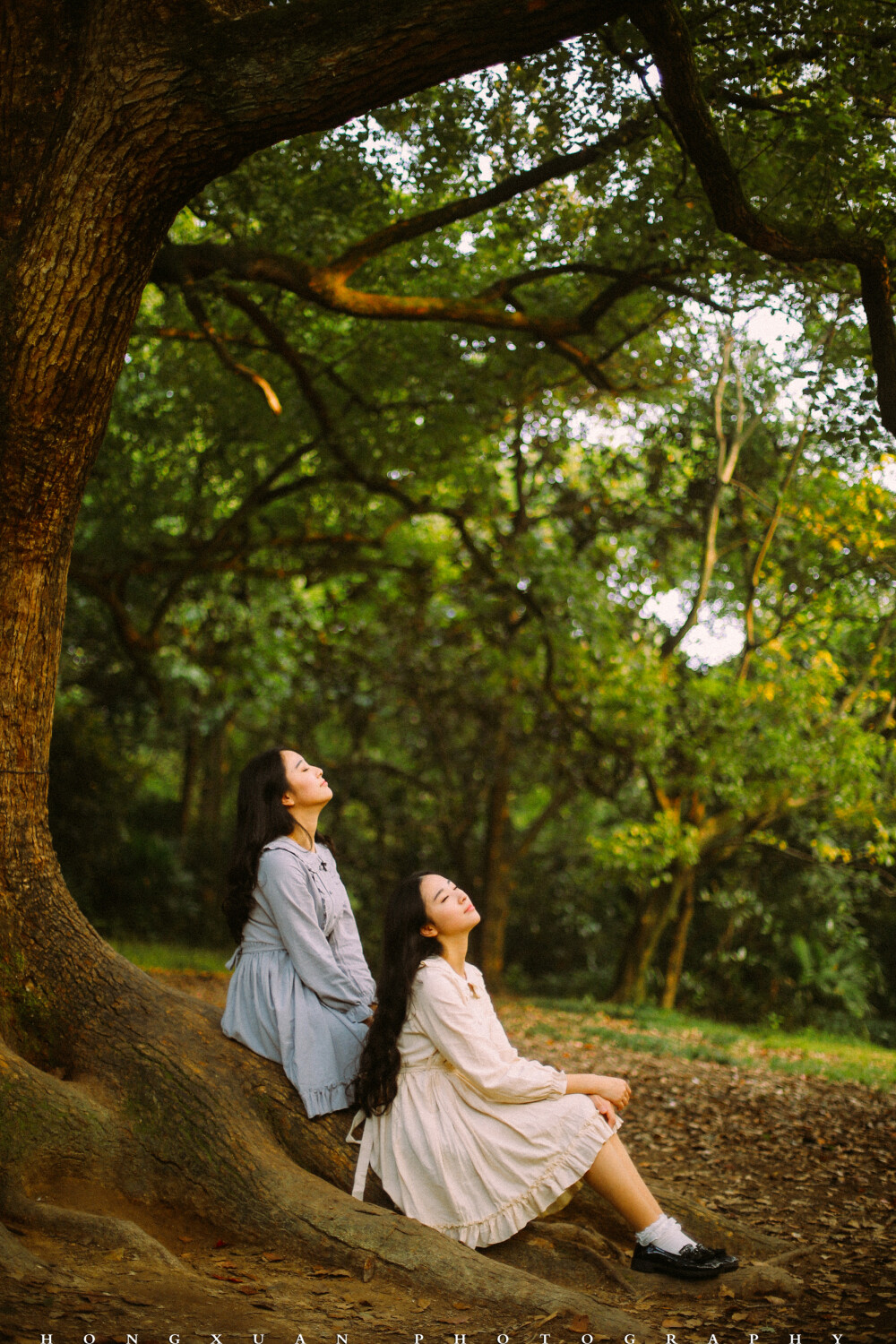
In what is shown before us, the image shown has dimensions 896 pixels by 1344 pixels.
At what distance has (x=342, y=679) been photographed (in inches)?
531

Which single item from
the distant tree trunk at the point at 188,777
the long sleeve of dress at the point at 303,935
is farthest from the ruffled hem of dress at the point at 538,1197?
the distant tree trunk at the point at 188,777

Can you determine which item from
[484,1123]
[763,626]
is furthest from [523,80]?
[763,626]

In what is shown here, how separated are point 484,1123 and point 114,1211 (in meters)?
1.29

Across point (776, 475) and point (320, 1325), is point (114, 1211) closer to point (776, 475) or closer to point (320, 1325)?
point (320, 1325)

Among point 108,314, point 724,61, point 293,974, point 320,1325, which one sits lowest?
point 320,1325

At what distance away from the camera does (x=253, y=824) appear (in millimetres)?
4277

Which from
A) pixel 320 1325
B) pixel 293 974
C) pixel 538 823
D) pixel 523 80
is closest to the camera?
pixel 320 1325

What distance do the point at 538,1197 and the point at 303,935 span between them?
1264 millimetres

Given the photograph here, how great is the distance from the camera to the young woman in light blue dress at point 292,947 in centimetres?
398

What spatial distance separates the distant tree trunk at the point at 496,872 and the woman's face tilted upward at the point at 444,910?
8.87 m

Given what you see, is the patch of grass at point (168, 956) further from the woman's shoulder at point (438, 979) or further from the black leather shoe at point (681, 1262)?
the black leather shoe at point (681, 1262)

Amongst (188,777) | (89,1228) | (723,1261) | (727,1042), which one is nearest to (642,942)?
(727,1042)

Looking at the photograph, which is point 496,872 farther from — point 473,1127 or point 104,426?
point 104,426

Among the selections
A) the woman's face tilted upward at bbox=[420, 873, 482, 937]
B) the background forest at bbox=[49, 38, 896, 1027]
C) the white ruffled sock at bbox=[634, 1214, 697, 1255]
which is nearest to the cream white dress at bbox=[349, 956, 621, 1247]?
the woman's face tilted upward at bbox=[420, 873, 482, 937]
